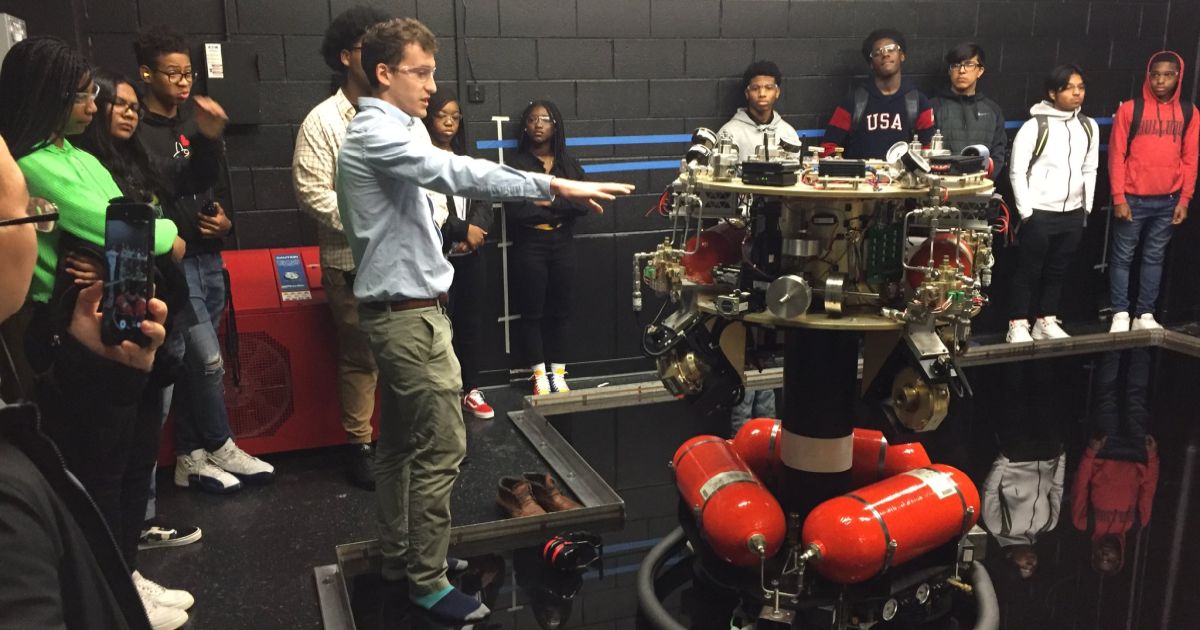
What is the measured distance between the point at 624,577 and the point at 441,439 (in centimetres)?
91

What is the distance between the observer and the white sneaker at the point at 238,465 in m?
3.99

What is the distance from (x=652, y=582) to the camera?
315cm

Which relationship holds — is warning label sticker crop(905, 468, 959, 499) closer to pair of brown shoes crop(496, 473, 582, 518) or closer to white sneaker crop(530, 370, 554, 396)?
pair of brown shoes crop(496, 473, 582, 518)

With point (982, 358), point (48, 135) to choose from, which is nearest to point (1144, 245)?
point (982, 358)

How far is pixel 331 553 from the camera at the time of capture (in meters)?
3.38

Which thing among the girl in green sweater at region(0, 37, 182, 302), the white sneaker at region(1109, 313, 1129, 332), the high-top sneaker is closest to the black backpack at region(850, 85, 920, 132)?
the white sneaker at region(1109, 313, 1129, 332)

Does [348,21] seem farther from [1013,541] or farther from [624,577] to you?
[1013,541]

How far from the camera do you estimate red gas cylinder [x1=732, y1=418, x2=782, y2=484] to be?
128 inches

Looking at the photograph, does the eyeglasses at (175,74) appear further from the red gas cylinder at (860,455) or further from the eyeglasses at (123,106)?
the red gas cylinder at (860,455)

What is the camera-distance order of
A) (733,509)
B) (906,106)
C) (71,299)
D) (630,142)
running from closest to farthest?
(71,299)
(733,509)
(630,142)
(906,106)

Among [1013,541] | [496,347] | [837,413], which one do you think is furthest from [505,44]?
[1013,541]

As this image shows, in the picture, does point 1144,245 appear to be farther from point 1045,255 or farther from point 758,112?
point 758,112

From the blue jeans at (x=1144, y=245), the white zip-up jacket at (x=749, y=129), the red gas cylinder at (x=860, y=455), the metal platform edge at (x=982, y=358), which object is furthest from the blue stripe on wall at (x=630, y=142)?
the blue jeans at (x=1144, y=245)

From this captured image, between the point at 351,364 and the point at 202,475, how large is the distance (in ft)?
2.46
